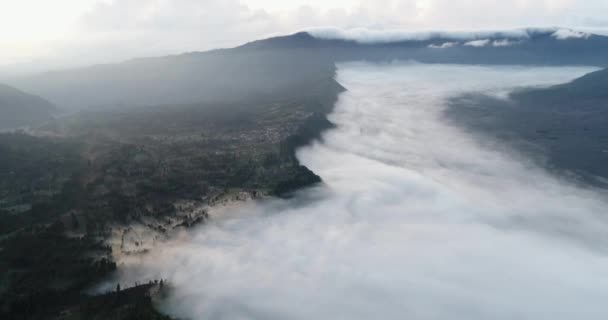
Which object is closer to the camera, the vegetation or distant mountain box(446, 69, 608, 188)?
the vegetation

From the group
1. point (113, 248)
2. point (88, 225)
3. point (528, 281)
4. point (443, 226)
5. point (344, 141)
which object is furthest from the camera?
point (344, 141)

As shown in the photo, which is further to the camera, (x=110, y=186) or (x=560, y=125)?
(x=560, y=125)

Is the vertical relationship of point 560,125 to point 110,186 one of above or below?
above

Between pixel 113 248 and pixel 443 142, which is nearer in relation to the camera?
pixel 113 248

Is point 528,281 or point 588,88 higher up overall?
point 588,88

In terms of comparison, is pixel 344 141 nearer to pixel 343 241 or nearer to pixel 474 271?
pixel 343 241

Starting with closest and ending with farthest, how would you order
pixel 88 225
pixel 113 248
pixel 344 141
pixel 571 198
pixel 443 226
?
pixel 113 248
pixel 88 225
pixel 443 226
pixel 571 198
pixel 344 141

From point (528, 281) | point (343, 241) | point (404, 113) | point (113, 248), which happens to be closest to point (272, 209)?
point (343, 241)
